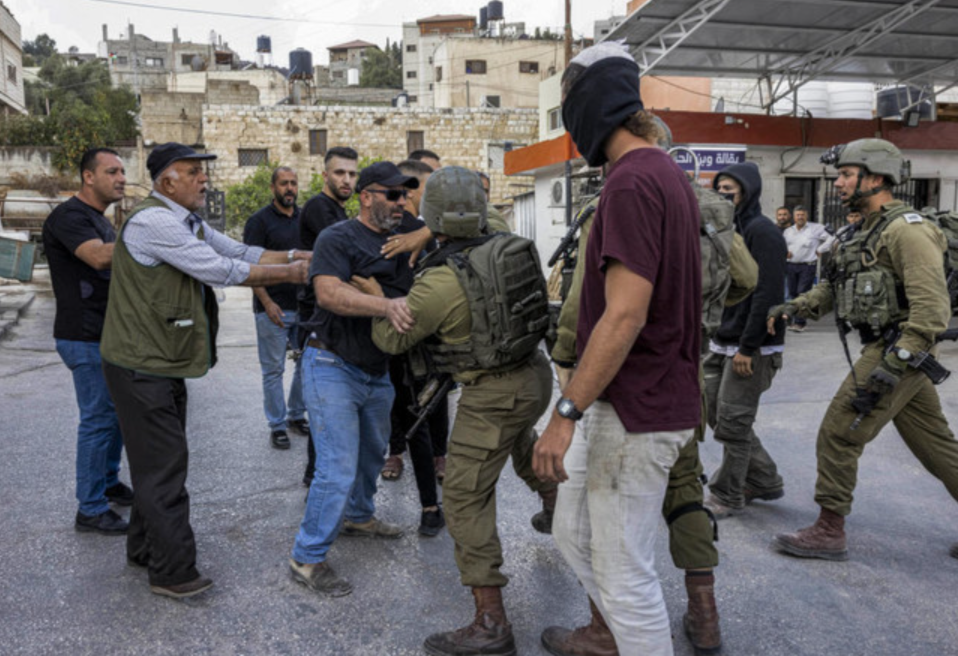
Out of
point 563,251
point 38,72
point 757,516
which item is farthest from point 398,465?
point 38,72

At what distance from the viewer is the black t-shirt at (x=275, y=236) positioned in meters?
5.79

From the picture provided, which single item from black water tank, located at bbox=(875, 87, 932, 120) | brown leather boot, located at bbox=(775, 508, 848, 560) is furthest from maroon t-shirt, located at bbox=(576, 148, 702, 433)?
black water tank, located at bbox=(875, 87, 932, 120)

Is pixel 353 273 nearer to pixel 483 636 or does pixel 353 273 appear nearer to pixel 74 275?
pixel 483 636

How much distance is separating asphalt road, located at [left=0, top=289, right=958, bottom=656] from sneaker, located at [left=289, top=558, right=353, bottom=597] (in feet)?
0.17

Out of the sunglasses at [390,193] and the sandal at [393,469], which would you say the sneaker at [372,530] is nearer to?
the sandal at [393,469]

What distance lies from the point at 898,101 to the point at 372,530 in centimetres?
1389

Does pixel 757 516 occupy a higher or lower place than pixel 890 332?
lower

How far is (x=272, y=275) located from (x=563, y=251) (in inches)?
54.3

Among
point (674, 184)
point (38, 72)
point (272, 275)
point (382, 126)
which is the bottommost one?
point (272, 275)

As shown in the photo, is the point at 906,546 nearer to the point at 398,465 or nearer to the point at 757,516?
the point at 757,516

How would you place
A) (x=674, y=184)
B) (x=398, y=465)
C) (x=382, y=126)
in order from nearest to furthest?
(x=674, y=184) < (x=398, y=465) < (x=382, y=126)

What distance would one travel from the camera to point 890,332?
3.62 meters

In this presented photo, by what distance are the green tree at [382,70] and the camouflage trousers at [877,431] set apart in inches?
2900

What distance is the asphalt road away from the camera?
3.07m
